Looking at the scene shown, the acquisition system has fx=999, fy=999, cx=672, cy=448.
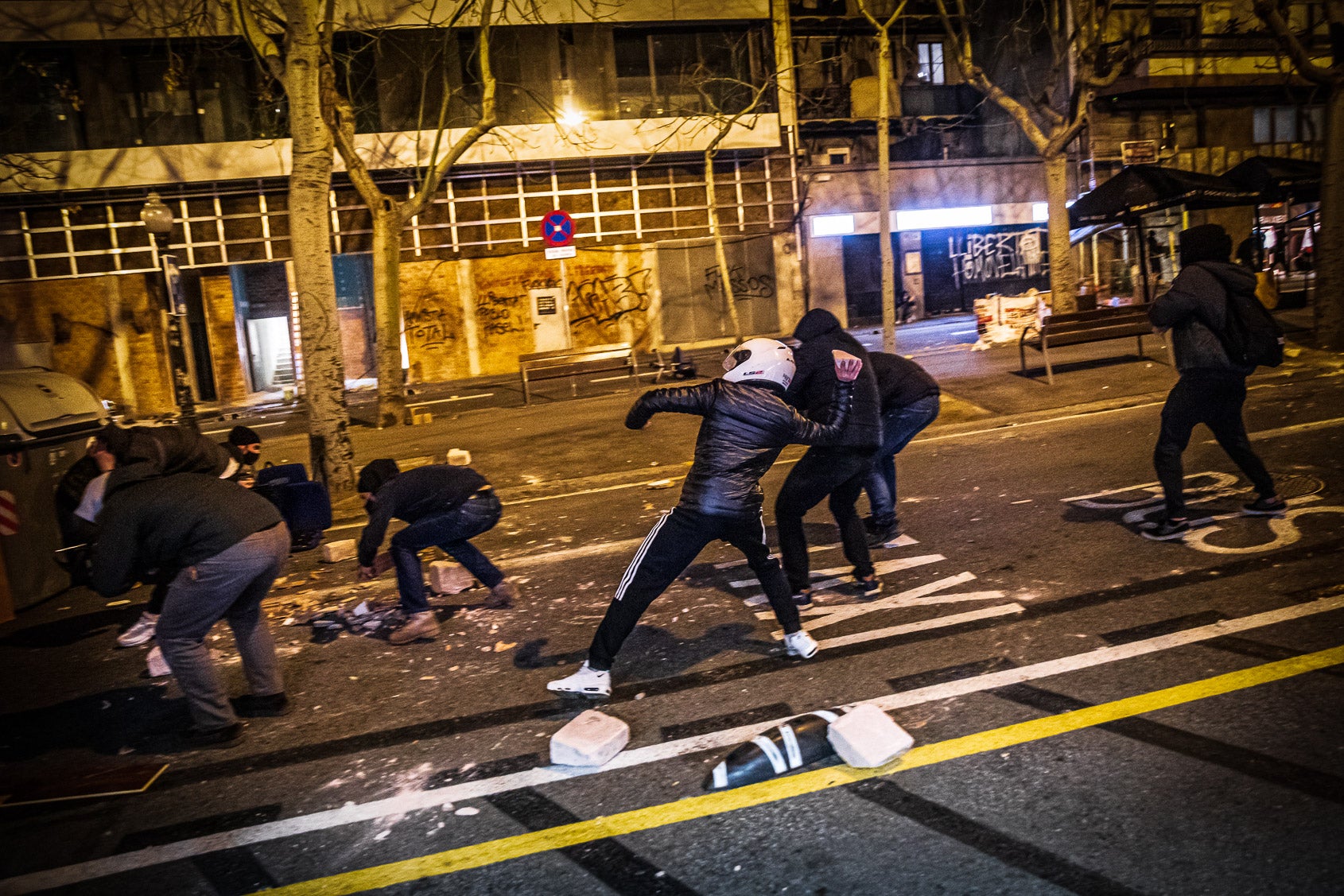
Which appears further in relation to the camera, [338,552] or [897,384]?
[338,552]

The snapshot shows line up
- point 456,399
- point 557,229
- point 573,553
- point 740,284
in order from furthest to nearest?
1. point 740,284
2. point 456,399
3. point 557,229
4. point 573,553

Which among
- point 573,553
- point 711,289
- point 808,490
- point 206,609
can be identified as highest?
point 711,289

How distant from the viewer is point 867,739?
388 cm

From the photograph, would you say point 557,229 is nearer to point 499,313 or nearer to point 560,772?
point 499,313

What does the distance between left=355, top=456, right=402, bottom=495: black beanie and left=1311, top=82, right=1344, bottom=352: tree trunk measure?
506 inches

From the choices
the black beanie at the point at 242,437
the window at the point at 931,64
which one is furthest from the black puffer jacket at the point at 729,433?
the window at the point at 931,64

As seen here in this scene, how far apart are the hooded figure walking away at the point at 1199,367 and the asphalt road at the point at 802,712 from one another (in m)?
0.43

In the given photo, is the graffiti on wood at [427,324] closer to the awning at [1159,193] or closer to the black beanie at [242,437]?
the awning at [1159,193]

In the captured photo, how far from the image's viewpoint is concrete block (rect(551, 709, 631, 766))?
161 inches

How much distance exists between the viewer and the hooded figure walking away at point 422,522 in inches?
235

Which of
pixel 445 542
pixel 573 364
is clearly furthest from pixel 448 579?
pixel 573 364

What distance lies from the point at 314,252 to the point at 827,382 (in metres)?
6.85

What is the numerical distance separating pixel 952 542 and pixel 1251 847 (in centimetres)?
388

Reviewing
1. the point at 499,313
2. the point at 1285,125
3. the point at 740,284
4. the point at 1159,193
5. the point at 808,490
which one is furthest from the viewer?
the point at 1285,125
